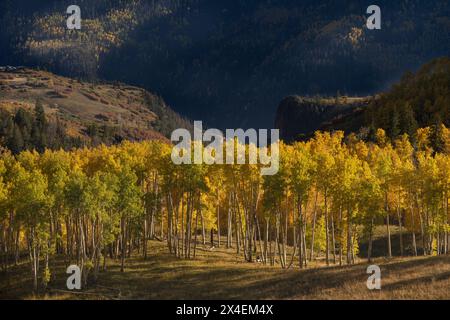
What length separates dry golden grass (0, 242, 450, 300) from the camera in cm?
4697

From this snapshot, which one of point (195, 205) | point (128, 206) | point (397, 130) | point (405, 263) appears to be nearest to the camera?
point (405, 263)

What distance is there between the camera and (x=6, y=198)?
68000 mm

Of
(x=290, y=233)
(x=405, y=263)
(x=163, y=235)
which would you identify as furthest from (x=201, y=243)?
(x=405, y=263)

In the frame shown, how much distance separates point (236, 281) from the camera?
58.7 metres

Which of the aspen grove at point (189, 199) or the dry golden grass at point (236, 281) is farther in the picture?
the aspen grove at point (189, 199)

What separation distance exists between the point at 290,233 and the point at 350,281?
57.4 m

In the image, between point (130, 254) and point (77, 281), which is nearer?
point (77, 281)

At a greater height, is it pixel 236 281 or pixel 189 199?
pixel 189 199

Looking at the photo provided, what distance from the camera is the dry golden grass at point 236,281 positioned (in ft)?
154

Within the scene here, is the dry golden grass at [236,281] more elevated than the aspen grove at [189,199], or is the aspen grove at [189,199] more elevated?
the aspen grove at [189,199]

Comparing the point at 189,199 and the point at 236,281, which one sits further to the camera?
the point at 189,199

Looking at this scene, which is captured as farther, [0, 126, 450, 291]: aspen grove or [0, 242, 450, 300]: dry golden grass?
[0, 126, 450, 291]: aspen grove
